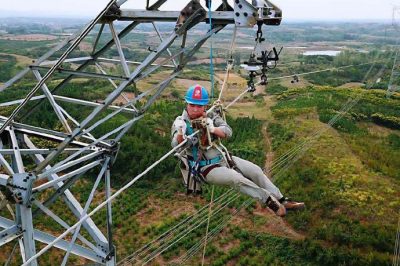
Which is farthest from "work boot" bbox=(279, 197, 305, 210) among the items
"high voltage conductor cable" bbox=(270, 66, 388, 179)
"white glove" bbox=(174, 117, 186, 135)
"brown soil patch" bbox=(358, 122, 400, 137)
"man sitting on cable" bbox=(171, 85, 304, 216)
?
"brown soil patch" bbox=(358, 122, 400, 137)

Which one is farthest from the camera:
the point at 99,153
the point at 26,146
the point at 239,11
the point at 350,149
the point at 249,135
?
the point at 249,135

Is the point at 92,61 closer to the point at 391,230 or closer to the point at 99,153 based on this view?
the point at 99,153

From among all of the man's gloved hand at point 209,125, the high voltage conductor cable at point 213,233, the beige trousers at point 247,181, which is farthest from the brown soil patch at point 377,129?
the man's gloved hand at point 209,125

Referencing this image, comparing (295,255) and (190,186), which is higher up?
(190,186)

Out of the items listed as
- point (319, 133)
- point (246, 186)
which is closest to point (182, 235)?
point (246, 186)

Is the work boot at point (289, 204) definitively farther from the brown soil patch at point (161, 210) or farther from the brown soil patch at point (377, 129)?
the brown soil patch at point (377, 129)

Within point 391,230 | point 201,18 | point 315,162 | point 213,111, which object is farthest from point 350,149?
point 201,18

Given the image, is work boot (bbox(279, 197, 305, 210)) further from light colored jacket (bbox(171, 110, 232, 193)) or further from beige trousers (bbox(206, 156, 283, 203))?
light colored jacket (bbox(171, 110, 232, 193))
